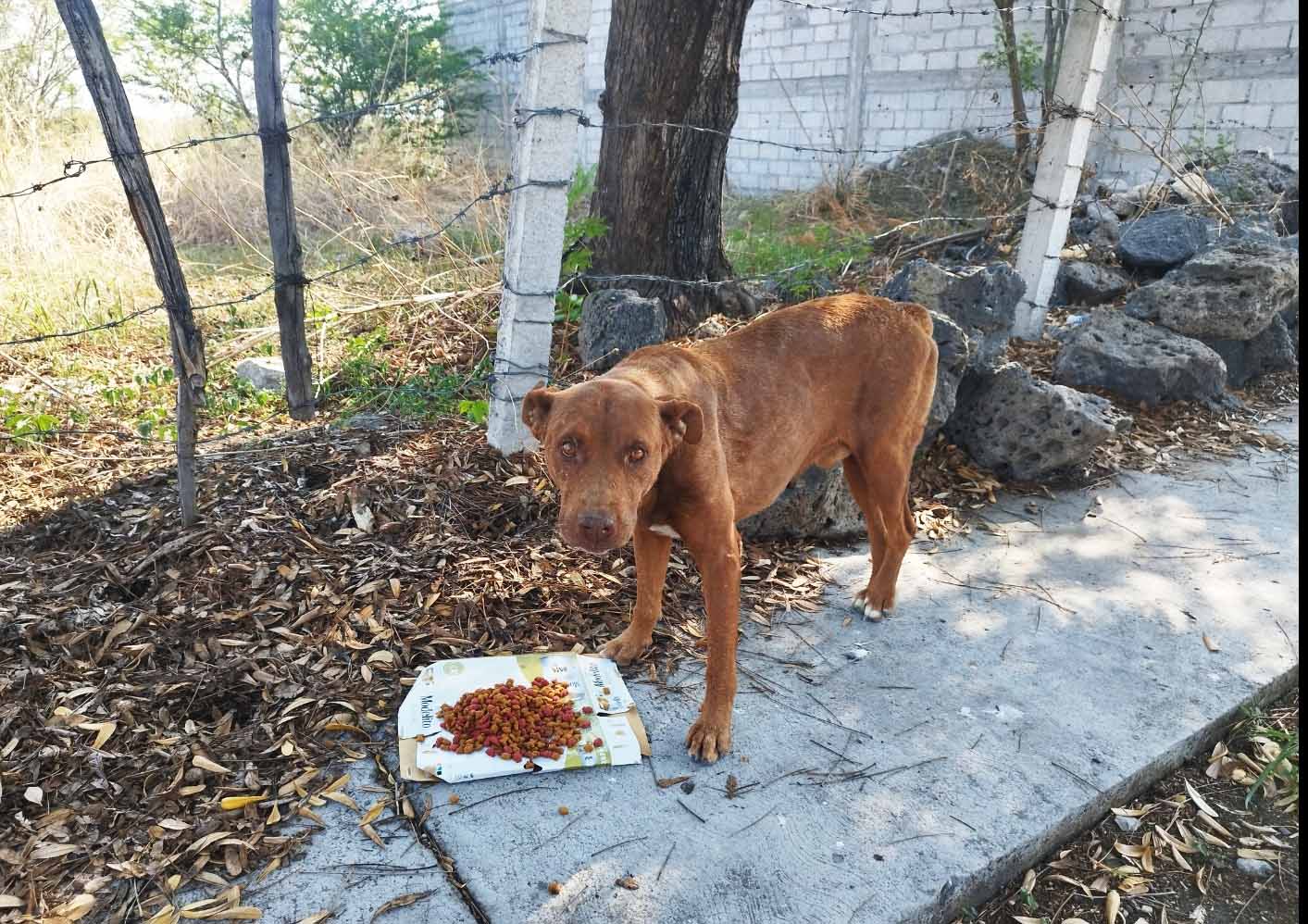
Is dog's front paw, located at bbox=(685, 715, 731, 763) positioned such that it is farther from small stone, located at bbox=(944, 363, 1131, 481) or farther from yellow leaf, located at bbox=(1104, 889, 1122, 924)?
small stone, located at bbox=(944, 363, 1131, 481)

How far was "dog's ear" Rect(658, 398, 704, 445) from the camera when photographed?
2.47m

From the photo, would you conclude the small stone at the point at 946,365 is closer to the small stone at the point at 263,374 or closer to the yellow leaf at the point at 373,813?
the yellow leaf at the point at 373,813

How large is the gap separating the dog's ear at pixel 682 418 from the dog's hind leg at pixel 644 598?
64 centimetres

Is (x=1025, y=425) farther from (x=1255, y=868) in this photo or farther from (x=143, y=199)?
(x=143, y=199)

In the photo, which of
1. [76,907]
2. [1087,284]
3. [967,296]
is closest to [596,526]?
[76,907]

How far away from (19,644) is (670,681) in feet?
7.60

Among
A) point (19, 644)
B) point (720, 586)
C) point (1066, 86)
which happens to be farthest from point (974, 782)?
point (1066, 86)

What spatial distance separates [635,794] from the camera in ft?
8.59

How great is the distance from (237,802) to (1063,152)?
6.81 metres

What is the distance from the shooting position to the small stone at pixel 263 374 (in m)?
5.30

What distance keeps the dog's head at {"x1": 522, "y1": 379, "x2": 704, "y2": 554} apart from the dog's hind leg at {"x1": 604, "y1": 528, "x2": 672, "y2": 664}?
74 cm

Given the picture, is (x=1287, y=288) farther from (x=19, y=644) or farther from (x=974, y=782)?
(x=19, y=644)

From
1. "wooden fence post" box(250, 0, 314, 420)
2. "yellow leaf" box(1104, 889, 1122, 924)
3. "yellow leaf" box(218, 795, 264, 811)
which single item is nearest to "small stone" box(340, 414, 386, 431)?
"wooden fence post" box(250, 0, 314, 420)

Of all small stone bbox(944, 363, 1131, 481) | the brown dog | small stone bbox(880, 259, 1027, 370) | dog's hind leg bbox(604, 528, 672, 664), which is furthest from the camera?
small stone bbox(880, 259, 1027, 370)
